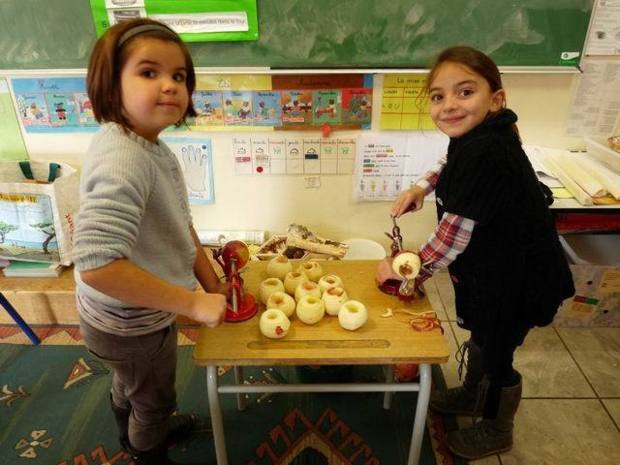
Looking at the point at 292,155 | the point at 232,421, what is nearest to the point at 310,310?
the point at 232,421

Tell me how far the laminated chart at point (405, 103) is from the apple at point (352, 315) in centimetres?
103

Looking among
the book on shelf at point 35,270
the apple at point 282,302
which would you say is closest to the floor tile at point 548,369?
the apple at point 282,302

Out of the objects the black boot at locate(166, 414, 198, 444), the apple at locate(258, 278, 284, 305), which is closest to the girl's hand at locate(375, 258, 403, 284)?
the apple at locate(258, 278, 284, 305)

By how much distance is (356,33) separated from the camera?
1.60 meters

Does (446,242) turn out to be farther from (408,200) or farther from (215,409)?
(215,409)

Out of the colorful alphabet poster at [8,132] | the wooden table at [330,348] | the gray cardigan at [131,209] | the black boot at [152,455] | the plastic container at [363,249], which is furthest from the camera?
the plastic container at [363,249]

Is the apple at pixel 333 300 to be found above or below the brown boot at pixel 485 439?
above

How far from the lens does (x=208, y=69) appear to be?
166 cm

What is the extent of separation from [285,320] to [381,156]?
1108mm

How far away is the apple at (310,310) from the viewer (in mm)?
1003

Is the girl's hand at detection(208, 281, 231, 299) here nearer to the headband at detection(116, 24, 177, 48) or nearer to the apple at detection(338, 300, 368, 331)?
the apple at detection(338, 300, 368, 331)

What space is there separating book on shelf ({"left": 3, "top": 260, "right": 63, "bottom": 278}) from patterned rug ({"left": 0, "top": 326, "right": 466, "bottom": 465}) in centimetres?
35

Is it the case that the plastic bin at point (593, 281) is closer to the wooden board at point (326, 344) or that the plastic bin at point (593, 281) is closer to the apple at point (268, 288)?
the wooden board at point (326, 344)

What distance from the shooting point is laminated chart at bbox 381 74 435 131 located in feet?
5.59
